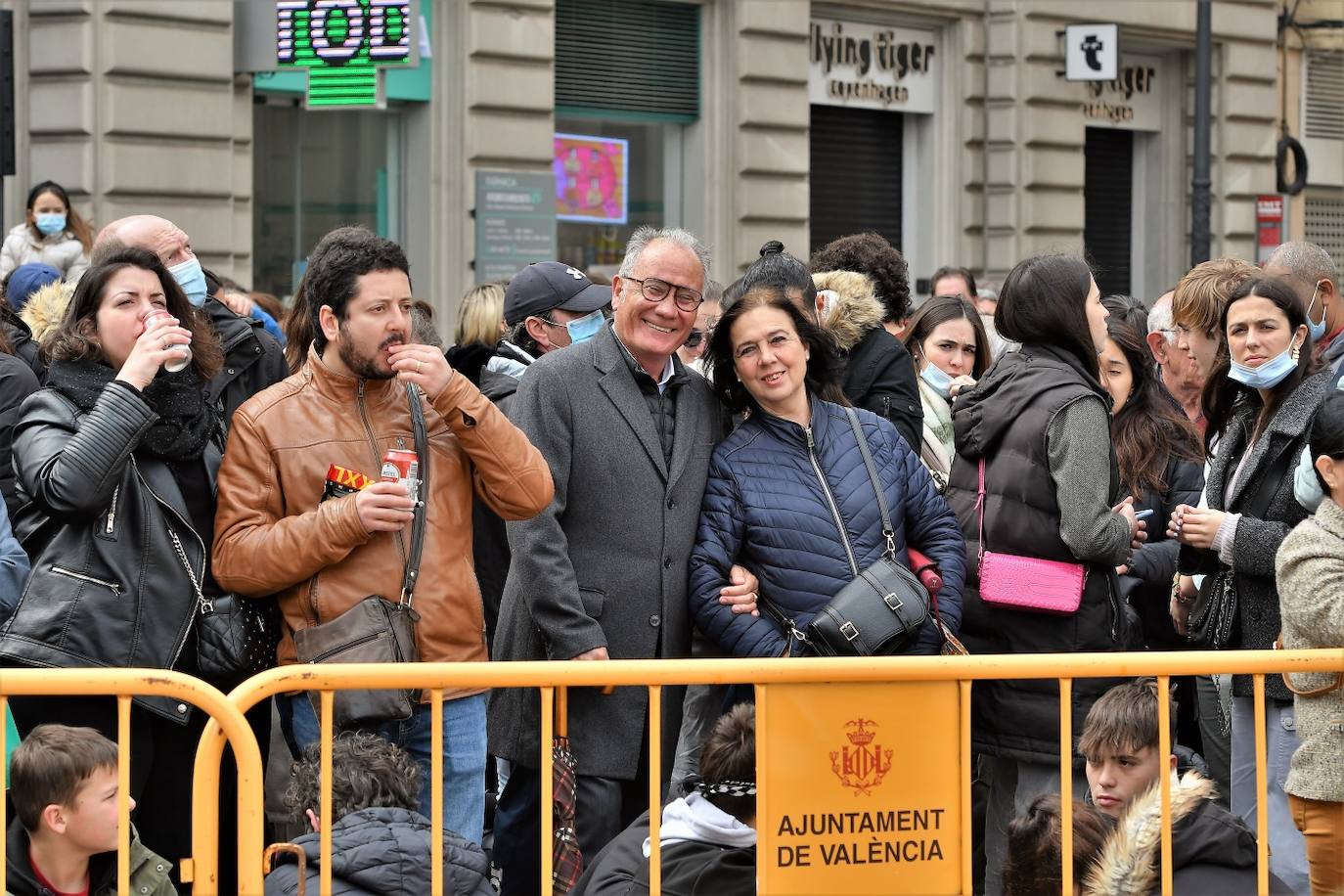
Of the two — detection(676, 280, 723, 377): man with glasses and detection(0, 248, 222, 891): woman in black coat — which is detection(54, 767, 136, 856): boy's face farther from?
detection(676, 280, 723, 377): man with glasses

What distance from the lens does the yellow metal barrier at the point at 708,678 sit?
12.3 feet

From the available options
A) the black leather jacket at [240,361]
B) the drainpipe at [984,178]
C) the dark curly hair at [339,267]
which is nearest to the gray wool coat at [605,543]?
the dark curly hair at [339,267]

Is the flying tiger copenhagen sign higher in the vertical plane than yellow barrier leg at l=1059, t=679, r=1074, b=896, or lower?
higher

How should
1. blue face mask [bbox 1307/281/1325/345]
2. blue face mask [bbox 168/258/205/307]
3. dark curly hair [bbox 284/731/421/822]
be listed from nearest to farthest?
dark curly hair [bbox 284/731/421/822] < blue face mask [bbox 168/258/205/307] < blue face mask [bbox 1307/281/1325/345]

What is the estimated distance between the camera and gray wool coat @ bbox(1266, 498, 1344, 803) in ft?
14.7

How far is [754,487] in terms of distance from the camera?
5.07m

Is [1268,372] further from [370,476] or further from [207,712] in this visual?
[207,712]

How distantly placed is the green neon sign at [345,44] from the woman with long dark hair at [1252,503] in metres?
7.99

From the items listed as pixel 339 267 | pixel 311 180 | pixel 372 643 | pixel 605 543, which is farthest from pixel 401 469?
pixel 311 180

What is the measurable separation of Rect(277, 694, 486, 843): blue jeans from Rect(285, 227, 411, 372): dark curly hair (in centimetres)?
98

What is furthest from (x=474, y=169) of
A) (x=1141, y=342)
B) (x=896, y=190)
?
(x=1141, y=342)

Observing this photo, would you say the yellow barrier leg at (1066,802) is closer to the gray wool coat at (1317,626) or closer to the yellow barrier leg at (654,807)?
the gray wool coat at (1317,626)

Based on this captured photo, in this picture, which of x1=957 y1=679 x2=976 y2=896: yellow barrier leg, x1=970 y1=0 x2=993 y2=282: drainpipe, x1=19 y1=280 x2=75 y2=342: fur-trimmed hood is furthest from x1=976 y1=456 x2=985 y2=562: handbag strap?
x1=970 y1=0 x2=993 y2=282: drainpipe

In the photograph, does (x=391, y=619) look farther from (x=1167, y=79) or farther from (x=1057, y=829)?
(x=1167, y=79)
